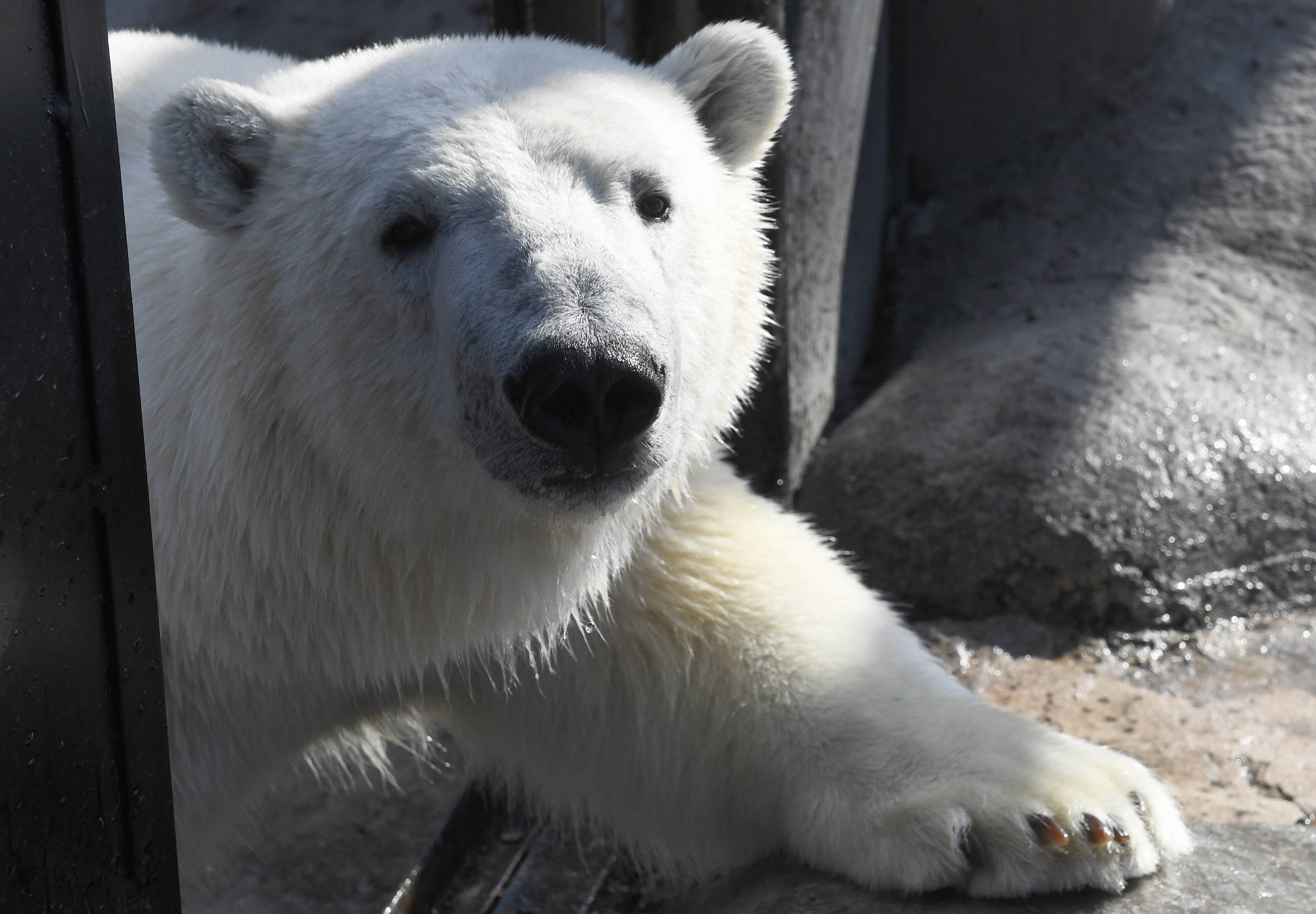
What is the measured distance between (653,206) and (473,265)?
1.21ft

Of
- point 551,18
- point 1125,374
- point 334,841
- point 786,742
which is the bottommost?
point 334,841

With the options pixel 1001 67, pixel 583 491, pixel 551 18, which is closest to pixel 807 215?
pixel 551 18

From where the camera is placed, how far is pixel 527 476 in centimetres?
168

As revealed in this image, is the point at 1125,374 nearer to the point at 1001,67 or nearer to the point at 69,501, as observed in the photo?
the point at 1001,67

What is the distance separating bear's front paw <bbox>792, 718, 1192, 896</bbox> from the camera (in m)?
1.81

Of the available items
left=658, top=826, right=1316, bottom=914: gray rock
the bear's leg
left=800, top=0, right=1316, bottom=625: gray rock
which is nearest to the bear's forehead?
the bear's leg

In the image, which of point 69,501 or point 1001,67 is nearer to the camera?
point 69,501

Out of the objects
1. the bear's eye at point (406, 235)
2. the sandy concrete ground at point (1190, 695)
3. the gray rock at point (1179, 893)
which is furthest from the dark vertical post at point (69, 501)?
the sandy concrete ground at point (1190, 695)

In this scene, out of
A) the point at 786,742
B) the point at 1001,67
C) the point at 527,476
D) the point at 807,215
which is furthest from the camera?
the point at 1001,67

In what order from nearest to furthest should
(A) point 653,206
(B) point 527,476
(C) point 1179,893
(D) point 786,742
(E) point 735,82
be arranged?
(B) point 527,476, (C) point 1179,893, (A) point 653,206, (D) point 786,742, (E) point 735,82

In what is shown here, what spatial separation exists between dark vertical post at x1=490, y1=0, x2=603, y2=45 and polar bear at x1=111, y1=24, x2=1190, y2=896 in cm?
86

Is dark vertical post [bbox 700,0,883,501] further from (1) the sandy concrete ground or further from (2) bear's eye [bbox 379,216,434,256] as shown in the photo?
(2) bear's eye [bbox 379,216,434,256]

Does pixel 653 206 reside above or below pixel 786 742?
above

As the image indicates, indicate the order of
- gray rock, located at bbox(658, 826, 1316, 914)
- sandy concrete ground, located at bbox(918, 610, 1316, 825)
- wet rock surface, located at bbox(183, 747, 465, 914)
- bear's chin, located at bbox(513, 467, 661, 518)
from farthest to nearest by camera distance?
wet rock surface, located at bbox(183, 747, 465, 914) → sandy concrete ground, located at bbox(918, 610, 1316, 825) → gray rock, located at bbox(658, 826, 1316, 914) → bear's chin, located at bbox(513, 467, 661, 518)
